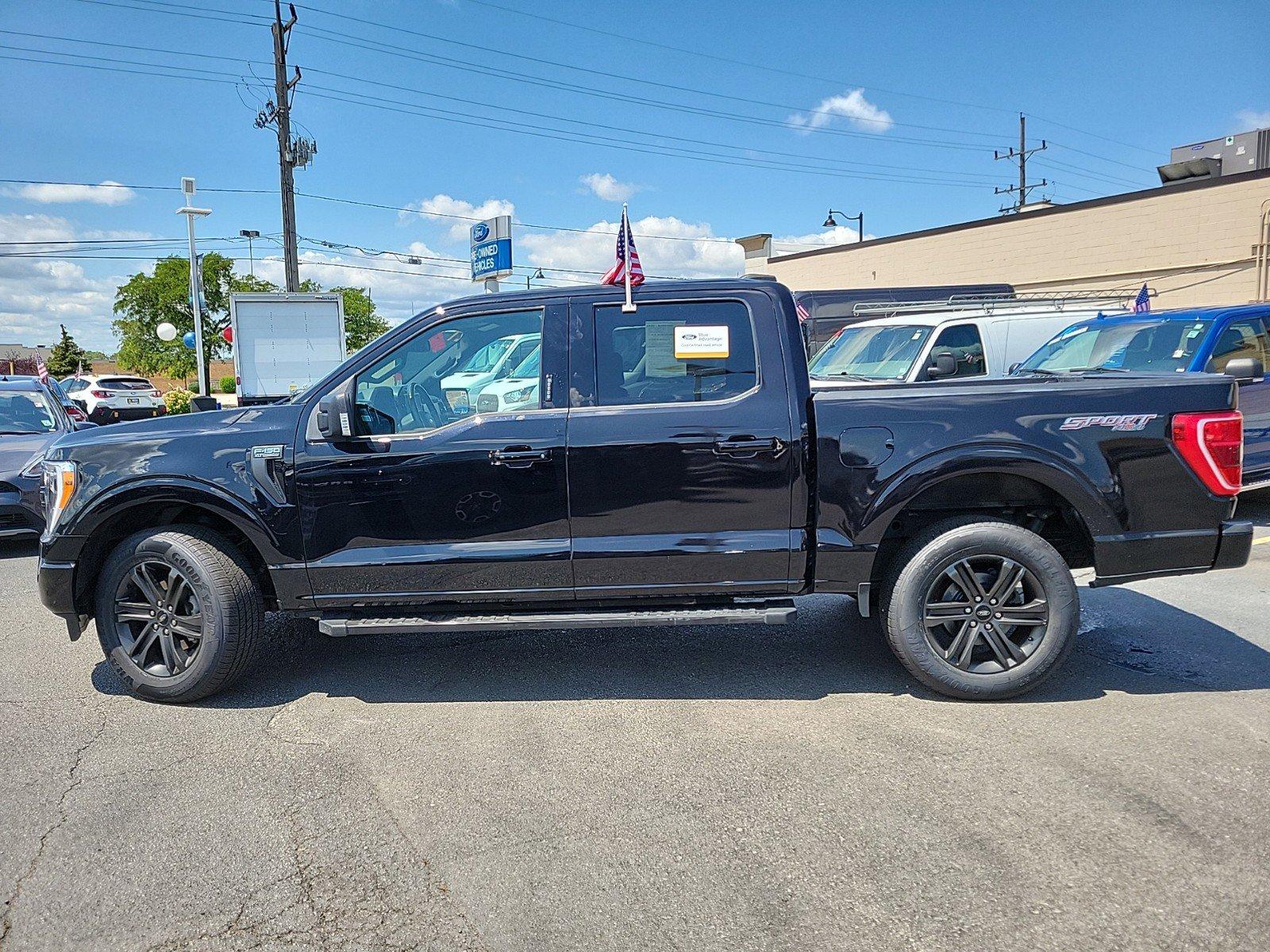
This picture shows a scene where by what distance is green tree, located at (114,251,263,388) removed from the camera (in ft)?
174

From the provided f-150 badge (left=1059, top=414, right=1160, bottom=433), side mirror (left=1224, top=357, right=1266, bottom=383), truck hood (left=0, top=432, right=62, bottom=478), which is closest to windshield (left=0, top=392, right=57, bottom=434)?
truck hood (left=0, top=432, right=62, bottom=478)

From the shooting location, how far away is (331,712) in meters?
4.37

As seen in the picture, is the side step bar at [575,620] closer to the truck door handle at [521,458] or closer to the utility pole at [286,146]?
the truck door handle at [521,458]

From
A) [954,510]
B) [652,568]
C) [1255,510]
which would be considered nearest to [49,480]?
[652,568]

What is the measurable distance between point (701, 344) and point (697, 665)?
1.79 meters

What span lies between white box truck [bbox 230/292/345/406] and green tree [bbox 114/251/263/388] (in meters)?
35.7

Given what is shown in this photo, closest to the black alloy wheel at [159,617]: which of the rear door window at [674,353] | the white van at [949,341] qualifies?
the rear door window at [674,353]

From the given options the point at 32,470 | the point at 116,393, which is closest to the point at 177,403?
the point at 116,393

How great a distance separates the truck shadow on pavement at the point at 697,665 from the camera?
14.9 ft

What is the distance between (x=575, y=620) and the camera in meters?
4.27

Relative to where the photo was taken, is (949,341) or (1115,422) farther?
(949,341)

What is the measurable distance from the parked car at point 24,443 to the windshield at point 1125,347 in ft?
29.7

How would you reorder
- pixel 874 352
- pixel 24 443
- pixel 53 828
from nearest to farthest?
pixel 53 828 → pixel 24 443 → pixel 874 352

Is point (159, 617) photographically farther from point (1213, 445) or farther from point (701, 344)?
point (1213, 445)
